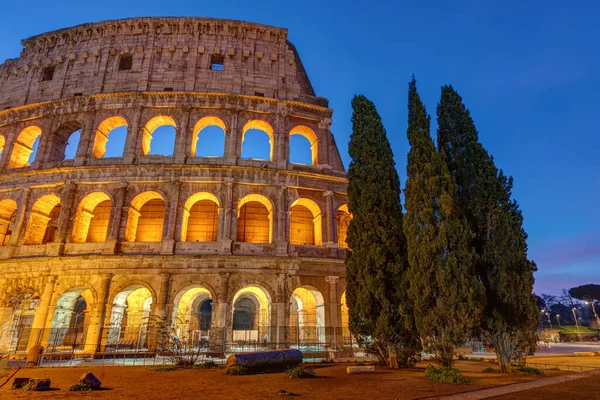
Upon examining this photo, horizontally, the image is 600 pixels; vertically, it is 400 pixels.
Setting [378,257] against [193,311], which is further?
[193,311]

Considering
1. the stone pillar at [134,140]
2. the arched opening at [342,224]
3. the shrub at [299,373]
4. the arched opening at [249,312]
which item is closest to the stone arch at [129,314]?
the arched opening at [249,312]

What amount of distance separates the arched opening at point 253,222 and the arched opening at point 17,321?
431 inches

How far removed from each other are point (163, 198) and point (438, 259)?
1456cm

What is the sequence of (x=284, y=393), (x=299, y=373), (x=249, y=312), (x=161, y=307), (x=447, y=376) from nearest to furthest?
(x=284, y=393) → (x=447, y=376) → (x=299, y=373) → (x=161, y=307) → (x=249, y=312)

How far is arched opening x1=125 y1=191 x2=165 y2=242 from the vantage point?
19.3 metres

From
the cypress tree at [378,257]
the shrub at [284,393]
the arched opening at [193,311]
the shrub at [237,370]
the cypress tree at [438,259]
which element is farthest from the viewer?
the arched opening at [193,311]

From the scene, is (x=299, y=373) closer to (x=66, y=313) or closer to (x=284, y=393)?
(x=284, y=393)

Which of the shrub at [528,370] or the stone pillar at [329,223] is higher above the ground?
the stone pillar at [329,223]

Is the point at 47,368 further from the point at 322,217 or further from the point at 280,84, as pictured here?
the point at 280,84

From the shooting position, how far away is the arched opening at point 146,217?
1927cm

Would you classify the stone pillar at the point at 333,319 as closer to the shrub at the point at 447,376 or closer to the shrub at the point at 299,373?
the shrub at the point at 299,373

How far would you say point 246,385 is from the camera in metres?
8.74

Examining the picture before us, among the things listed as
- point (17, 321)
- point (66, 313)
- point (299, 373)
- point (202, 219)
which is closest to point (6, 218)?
point (17, 321)

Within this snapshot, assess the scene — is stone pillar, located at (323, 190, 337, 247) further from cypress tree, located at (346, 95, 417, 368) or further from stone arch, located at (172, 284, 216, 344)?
stone arch, located at (172, 284, 216, 344)
